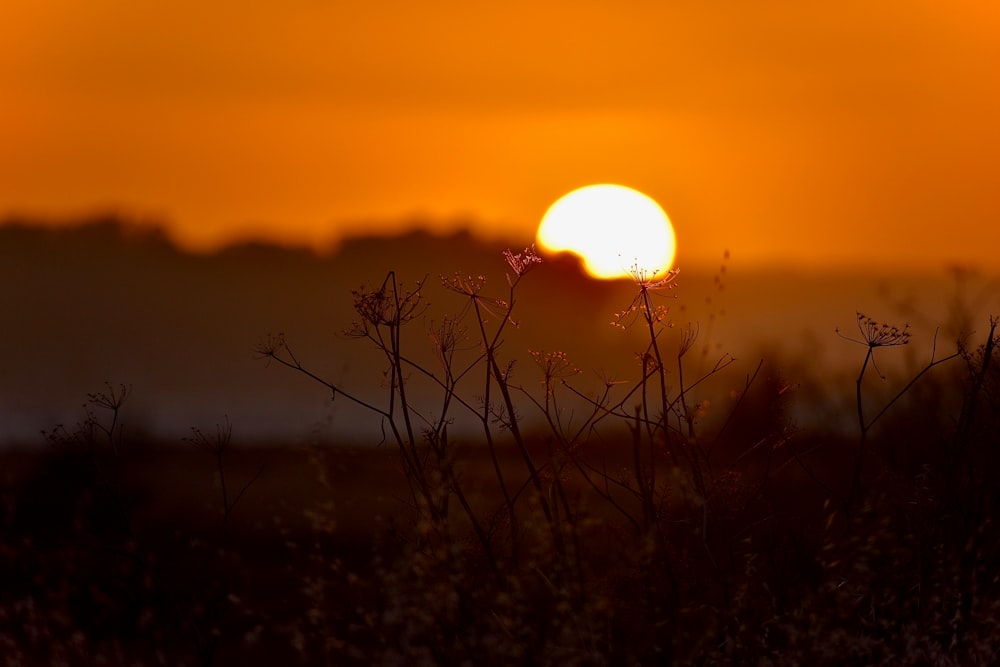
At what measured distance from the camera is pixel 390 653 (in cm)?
405

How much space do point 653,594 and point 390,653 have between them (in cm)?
102

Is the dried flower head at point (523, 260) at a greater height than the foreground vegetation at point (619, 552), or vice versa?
the dried flower head at point (523, 260)

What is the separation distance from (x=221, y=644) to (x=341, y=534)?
12.3ft

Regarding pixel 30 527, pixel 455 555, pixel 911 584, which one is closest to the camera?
pixel 455 555

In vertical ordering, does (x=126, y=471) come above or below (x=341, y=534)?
above

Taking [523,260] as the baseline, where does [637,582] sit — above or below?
below

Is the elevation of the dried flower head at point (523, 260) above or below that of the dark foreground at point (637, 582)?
above

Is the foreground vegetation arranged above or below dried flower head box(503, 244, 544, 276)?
below

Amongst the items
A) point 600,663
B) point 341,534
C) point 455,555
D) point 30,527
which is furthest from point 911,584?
point 30,527

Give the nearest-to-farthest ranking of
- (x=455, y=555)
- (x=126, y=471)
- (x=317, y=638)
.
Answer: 1. (x=455, y=555)
2. (x=317, y=638)
3. (x=126, y=471)

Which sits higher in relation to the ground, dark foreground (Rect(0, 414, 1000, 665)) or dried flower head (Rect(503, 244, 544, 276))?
dried flower head (Rect(503, 244, 544, 276))

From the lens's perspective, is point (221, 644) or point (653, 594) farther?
point (221, 644)

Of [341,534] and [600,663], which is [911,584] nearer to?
[600,663]

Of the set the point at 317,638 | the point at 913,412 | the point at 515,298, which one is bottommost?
Answer: the point at 317,638
